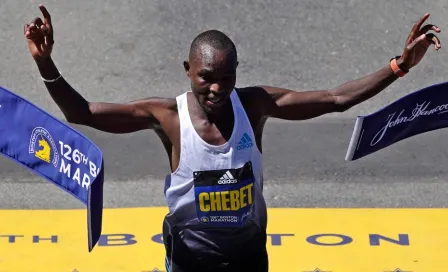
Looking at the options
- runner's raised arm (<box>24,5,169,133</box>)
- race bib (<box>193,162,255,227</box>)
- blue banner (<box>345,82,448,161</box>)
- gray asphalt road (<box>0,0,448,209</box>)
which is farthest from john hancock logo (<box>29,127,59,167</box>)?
gray asphalt road (<box>0,0,448,209</box>)

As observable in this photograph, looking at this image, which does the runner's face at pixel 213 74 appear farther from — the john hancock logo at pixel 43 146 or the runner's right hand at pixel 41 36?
the john hancock logo at pixel 43 146

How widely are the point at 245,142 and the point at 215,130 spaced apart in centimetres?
16

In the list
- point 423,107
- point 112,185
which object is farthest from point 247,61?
point 423,107

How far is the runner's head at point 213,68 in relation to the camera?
5.00 meters

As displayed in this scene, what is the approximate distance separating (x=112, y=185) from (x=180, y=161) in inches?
130

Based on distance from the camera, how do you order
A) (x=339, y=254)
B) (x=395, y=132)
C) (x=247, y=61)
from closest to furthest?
1. (x=395, y=132)
2. (x=339, y=254)
3. (x=247, y=61)

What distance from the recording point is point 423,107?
586cm

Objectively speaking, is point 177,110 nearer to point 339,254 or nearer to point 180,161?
point 180,161

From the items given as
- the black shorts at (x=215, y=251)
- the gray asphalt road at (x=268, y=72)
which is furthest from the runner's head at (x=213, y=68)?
the gray asphalt road at (x=268, y=72)

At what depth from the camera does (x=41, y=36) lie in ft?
16.0

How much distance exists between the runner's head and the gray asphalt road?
319 cm

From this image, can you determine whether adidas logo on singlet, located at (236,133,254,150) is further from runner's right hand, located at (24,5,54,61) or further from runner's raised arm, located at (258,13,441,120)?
runner's right hand, located at (24,5,54,61)

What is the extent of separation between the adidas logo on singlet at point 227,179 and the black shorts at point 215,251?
0.98 feet

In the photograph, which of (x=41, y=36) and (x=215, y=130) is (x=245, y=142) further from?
(x=41, y=36)
